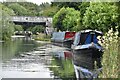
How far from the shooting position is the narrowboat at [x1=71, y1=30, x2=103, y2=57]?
1626cm

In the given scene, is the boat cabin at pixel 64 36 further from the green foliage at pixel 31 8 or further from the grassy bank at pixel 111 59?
the grassy bank at pixel 111 59

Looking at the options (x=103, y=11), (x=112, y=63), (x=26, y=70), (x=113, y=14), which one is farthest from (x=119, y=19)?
(x=112, y=63)

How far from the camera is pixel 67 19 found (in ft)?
95.7

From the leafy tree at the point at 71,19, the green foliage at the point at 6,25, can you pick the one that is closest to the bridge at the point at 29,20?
the green foliage at the point at 6,25

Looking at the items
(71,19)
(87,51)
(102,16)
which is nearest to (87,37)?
(102,16)

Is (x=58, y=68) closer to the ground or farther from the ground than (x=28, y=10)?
closer to the ground

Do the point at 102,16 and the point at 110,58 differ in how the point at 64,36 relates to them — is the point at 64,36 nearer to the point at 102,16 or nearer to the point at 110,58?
the point at 102,16

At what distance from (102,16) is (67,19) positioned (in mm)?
9960

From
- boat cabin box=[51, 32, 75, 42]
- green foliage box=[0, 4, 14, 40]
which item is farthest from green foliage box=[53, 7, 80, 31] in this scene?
green foliage box=[0, 4, 14, 40]

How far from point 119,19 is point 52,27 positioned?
17752 mm

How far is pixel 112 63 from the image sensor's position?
25.1 feet

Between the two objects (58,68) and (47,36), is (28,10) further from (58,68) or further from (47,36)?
(58,68)

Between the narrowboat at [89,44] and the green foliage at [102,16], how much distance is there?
0.79 metres

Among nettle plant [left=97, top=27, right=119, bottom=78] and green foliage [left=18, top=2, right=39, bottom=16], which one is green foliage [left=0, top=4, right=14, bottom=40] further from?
nettle plant [left=97, top=27, right=119, bottom=78]
